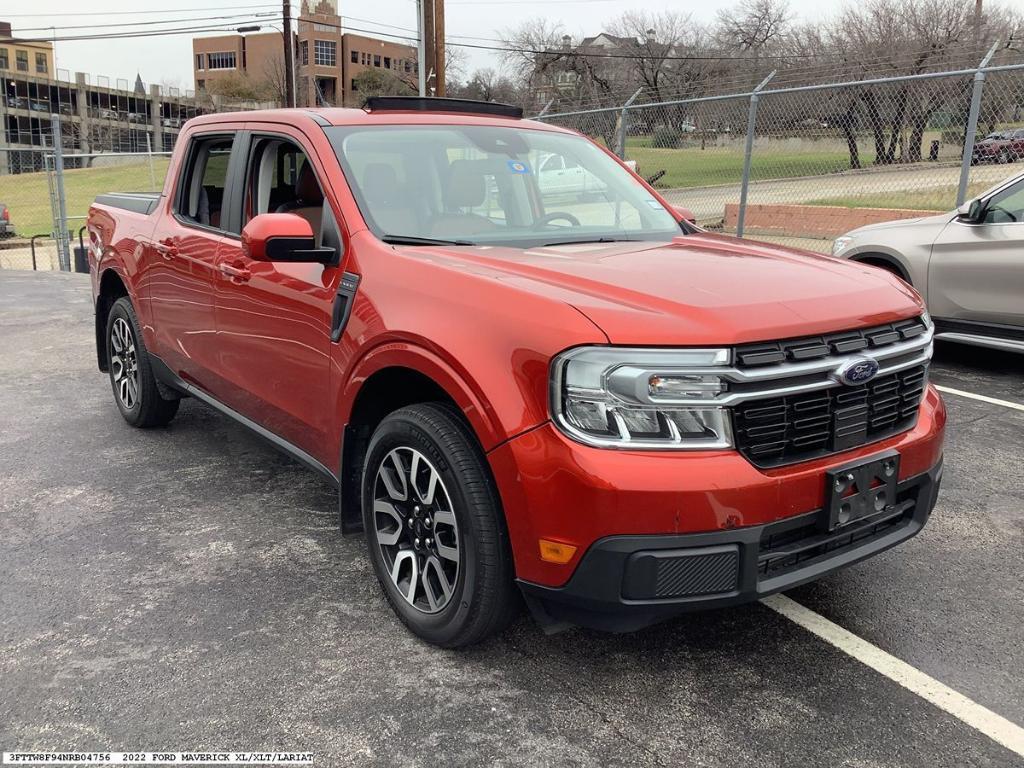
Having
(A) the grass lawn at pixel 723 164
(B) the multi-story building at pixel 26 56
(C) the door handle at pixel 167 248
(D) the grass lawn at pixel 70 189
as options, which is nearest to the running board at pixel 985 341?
(C) the door handle at pixel 167 248

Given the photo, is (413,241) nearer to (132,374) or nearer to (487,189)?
(487,189)

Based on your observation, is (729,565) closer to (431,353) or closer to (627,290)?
(627,290)

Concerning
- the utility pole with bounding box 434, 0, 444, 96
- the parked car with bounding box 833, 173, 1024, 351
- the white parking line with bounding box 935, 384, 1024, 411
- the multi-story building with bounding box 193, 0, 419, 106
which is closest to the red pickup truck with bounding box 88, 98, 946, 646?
the white parking line with bounding box 935, 384, 1024, 411

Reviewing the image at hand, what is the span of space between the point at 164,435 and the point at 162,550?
1850 mm

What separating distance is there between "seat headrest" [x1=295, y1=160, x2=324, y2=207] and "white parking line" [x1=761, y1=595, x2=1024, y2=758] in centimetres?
A: 240

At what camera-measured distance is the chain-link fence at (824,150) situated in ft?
35.4

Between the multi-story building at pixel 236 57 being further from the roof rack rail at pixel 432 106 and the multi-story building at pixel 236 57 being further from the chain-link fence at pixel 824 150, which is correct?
the roof rack rail at pixel 432 106

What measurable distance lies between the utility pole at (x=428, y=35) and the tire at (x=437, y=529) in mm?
18958

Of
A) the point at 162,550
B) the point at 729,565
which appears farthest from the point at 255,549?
the point at 729,565

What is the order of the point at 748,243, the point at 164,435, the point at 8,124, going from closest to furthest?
the point at 748,243 → the point at 164,435 → the point at 8,124

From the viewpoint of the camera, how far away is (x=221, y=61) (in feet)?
324

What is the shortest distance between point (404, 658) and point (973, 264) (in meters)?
5.62

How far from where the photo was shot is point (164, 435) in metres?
5.58

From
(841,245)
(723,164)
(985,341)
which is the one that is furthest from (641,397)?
(723,164)
